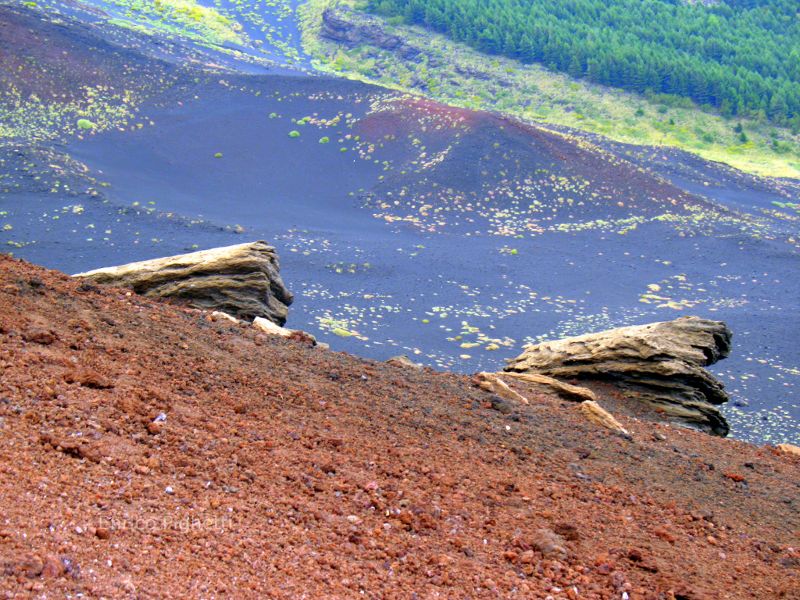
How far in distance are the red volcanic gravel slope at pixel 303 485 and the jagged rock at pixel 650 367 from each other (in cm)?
468

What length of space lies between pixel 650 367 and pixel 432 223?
1721 cm

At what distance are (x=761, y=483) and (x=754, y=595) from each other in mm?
3706

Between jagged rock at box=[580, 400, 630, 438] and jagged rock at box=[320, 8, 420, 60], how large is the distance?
5062 cm

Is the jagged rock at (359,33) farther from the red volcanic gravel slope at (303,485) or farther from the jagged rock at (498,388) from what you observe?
the red volcanic gravel slope at (303,485)

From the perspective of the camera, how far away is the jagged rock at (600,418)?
33.0ft

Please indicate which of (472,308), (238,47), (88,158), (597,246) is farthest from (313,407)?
(238,47)

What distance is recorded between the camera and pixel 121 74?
123 feet

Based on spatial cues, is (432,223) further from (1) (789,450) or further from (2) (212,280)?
(1) (789,450)

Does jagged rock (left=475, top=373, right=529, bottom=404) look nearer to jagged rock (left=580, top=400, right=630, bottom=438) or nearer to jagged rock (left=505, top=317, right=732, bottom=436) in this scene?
jagged rock (left=580, top=400, right=630, bottom=438)

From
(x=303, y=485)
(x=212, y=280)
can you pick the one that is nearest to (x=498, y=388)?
(x=303, y=485)

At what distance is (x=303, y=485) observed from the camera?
604cm

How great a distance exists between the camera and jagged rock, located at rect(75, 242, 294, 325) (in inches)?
561

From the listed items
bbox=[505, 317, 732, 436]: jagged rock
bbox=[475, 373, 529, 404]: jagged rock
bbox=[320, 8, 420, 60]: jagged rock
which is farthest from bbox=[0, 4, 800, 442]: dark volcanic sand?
bbox=[320, 8, 420, 60]: jagged rock

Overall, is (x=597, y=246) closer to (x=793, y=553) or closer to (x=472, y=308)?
(x=472, y=308)
